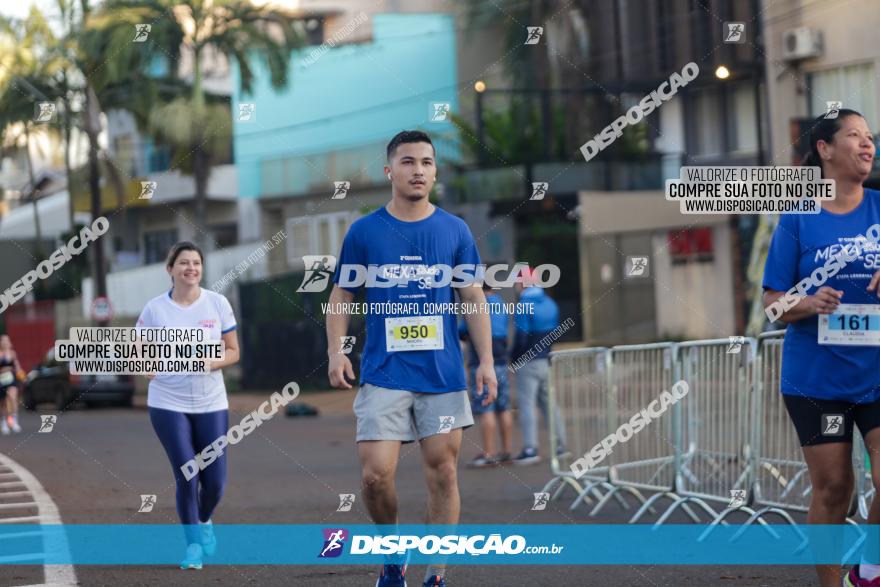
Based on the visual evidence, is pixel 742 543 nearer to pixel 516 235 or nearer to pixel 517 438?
pixel 517 438

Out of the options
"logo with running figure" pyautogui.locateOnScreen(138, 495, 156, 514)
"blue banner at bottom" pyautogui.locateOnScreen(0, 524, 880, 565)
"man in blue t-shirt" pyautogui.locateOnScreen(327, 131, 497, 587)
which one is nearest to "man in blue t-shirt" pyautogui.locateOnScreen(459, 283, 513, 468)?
"logo with running figure" pyautogui.locateOnScreen(138, 495, 156, 514)

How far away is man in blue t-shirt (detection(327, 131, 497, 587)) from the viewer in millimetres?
6434

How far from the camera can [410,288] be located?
21.4ft

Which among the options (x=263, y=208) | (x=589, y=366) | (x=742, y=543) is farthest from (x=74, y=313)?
(x=742, y=543)

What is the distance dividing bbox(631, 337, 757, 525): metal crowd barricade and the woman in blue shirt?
2.96 metres

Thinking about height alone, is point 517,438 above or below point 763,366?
below

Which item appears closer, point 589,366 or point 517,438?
point 589,366

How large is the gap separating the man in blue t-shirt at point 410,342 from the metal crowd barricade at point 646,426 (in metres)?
3.83

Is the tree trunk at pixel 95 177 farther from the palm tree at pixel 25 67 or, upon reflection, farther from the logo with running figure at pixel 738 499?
the logo with running figure at pixel 738 499

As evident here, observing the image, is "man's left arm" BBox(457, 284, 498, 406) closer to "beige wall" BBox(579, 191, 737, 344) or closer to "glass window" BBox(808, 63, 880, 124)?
"glass window" BBox(808, 63, 880, 124)

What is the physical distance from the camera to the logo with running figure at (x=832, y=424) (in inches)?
236

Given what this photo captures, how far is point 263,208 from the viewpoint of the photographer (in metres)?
43.0

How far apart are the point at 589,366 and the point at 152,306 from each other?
13.1ft

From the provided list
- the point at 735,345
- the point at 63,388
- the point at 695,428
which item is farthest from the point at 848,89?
the point at 735,345
